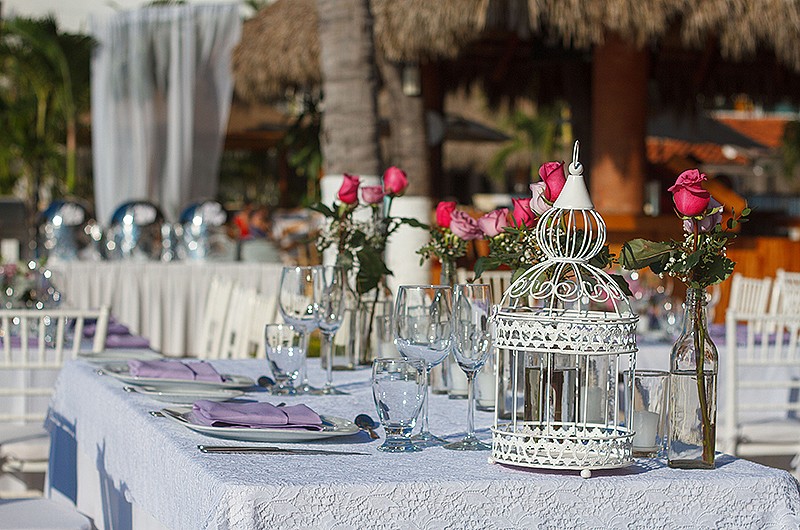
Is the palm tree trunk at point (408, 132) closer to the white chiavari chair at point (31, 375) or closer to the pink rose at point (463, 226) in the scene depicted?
the white chiavari chair at point (31, 375)

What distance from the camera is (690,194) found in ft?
6.64

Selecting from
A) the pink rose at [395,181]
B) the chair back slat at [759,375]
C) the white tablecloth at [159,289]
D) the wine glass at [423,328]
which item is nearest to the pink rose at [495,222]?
the wine glass at [423,328]

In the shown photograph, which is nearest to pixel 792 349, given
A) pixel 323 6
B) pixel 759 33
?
pixel 323 6

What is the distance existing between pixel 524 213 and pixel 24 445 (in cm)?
228

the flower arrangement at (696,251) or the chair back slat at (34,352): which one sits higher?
the flower arrangement at (696,251)

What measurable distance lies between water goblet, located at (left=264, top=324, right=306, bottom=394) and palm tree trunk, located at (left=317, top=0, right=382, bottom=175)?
4.15m

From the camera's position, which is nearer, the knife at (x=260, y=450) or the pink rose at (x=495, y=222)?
the knife at (x=260, y=450)

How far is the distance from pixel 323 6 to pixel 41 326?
341 centimetres

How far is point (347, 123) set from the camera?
6859 mm

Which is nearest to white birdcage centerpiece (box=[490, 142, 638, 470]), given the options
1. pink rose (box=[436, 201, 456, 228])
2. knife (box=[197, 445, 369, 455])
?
knife (box=[197, 445, 369, 455])

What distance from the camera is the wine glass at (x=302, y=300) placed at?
272 cm

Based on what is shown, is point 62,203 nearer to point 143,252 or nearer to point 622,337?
point 143,252

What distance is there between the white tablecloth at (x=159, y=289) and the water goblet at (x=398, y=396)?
6038 mm

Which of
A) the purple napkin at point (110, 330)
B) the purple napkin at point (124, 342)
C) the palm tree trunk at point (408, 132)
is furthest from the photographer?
the palm tree trunk at point (408, 132)
